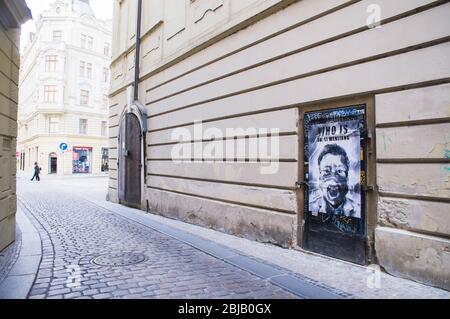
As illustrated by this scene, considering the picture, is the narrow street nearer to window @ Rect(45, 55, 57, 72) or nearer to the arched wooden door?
the arched wooden door

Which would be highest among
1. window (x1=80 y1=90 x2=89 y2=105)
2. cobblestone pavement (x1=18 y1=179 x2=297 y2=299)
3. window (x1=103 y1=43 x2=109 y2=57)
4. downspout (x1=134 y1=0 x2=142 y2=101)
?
window (x1=103 y1=43 x2=109 y2=57)

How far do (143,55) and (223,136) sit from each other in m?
5.42

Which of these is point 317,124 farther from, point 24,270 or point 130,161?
point 130,161

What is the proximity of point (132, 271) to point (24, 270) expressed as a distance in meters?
1.40

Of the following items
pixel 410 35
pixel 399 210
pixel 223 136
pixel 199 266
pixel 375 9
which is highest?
pixel 375 9

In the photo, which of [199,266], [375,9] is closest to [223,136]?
[199,266]

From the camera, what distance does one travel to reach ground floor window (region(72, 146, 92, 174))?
127ft

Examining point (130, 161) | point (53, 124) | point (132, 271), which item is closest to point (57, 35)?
point (53, 124)

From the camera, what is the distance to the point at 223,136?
25.5 ft

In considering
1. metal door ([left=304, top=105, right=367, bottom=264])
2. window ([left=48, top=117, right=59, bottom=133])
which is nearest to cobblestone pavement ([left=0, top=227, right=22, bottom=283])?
metal door ([left=304, top=105, right=367, bottom=264])

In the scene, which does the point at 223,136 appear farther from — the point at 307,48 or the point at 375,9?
the point at 375,9

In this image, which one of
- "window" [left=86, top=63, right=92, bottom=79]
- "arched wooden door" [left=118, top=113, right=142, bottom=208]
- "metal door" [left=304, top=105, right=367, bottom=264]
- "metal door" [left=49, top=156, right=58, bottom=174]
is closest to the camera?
"metal door" [left=304, top=105, right=367, bottom=264]

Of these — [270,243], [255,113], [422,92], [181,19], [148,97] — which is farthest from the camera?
[148,97]

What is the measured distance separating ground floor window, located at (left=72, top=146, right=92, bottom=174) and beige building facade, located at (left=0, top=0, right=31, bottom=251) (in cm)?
3451
